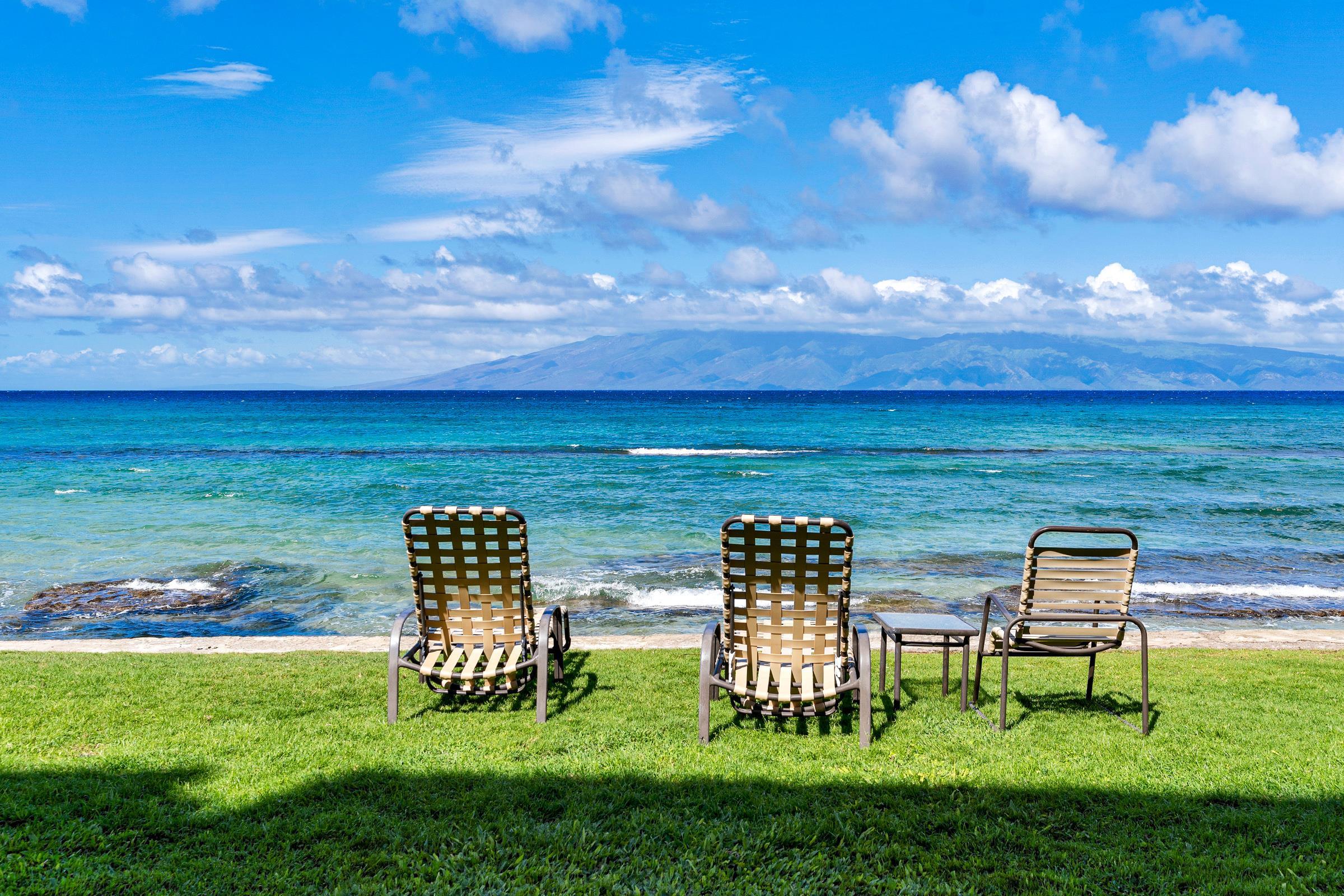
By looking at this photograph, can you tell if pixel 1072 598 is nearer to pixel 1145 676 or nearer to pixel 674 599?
pixel 1145 676

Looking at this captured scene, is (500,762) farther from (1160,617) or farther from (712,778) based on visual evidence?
(1160,617)

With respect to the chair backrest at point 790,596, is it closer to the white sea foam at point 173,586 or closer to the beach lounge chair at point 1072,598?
the beach lounge chair at point 1072,598

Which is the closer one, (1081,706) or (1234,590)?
(1081,706)

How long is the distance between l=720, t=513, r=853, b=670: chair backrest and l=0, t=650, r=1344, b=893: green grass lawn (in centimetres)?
58

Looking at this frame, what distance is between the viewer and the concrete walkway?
8.74m

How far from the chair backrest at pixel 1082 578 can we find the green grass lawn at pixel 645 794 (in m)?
0.88

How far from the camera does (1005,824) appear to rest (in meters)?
4.47

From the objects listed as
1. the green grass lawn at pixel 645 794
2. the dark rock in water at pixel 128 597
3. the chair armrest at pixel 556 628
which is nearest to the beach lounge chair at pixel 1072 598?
the green grass lawn at pixel 645 794

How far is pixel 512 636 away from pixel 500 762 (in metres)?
1.31

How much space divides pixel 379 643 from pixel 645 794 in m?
5.15

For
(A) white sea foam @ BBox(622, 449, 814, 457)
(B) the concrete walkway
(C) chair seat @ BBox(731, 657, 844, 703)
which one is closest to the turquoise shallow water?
(A) white sea foam @ BBox(622, 449, 814, 457)

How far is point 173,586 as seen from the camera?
14.2m

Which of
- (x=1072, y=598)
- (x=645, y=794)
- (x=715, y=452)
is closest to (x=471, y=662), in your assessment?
(x=645, y=794)

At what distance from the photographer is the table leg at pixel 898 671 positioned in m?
6.25
